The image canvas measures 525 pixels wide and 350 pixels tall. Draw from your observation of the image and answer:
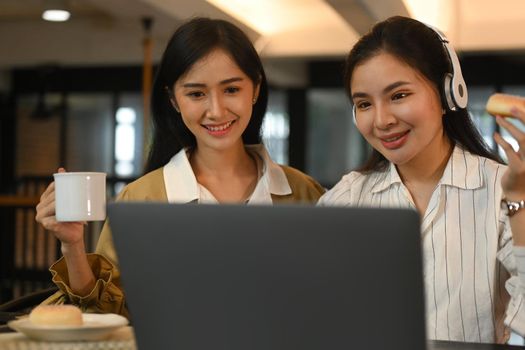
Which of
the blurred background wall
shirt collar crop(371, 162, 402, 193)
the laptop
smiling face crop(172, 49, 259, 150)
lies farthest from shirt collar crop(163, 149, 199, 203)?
the blurred background wall

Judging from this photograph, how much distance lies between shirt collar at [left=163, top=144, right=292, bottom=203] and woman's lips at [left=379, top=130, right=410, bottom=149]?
469 mm

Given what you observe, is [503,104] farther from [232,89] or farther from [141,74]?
[141,74]

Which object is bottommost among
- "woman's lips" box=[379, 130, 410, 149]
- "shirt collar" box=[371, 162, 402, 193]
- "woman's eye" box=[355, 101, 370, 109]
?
"shirt collar" box=[371, 162, 402, 193]

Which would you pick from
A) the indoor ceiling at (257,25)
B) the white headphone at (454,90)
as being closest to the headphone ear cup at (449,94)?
the white headphone at (454,90)

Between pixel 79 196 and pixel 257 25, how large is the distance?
6668mm

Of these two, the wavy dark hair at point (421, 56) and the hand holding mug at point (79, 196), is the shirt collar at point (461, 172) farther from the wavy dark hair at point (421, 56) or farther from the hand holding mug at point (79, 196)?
the hand holding mug at point (79, 196)

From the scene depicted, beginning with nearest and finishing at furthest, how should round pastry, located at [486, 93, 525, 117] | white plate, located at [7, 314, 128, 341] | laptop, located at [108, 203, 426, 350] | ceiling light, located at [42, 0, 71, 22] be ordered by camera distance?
laptop, located at [108, 203, 426, 350]
white plate, located at [7, 314, 128, 341]
round pastry, located at [486, 93, 525, 117]
ceiling light, located at [42, 0, 71, 22]

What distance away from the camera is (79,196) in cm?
154

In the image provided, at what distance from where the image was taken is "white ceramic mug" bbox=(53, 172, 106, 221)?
5.03 ft

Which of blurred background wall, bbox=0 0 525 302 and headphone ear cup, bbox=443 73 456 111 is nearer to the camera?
headphone ear cup, bbox=443 73 456 111

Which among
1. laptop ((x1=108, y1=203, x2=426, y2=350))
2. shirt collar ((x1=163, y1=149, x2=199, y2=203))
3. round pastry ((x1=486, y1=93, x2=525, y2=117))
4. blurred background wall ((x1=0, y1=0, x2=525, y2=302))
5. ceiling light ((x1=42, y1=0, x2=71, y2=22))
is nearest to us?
laptop ((x1=108, y1=203, x2=426, y2=350))

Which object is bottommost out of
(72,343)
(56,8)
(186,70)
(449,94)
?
(72,343)

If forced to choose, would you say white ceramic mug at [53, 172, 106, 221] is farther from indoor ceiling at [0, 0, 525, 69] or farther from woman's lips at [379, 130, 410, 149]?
indoor ceiling at [0, 0, 525, 69]

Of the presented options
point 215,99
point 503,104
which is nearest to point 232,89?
point 215,99
